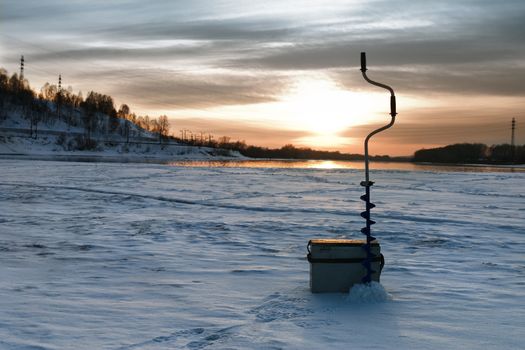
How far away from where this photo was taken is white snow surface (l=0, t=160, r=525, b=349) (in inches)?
181

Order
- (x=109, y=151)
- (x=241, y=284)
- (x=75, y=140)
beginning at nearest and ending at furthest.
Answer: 1. (x=241, y=284)
2. (x=109, y=151)
3. (x=75, y=140)

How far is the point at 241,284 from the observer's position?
652 cm

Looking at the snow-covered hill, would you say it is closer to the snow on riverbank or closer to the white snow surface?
the snow on riverbank

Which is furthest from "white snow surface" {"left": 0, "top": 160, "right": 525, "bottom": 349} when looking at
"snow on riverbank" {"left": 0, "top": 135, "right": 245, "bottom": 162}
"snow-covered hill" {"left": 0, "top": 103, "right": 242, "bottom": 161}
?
"snow-covered hill" {"left": 0, "top": 103, "right": 242, "bottom": 161}

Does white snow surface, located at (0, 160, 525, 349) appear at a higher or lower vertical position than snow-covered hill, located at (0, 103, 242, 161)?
lower

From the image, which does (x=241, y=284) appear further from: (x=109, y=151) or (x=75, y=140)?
(x=75, y=140)

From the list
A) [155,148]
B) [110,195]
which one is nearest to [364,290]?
[110,195]

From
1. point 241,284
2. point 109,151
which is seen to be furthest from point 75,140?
point 241,284

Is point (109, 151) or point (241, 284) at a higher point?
point (109, 151)

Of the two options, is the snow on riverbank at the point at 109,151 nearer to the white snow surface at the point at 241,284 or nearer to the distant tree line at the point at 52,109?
the distant tree line at the point at 52,109

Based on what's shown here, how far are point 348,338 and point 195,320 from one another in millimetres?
1570

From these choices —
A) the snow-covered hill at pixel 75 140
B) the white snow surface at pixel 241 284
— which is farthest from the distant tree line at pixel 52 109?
the white snow surface at pixel 241 284

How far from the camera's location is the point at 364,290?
5754 millimetres


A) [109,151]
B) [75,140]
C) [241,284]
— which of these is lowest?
[241,284]
